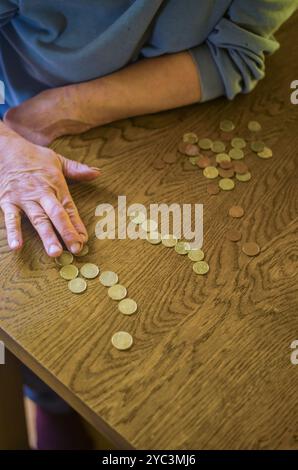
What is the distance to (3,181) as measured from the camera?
110 cm

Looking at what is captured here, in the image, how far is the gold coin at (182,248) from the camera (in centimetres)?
104

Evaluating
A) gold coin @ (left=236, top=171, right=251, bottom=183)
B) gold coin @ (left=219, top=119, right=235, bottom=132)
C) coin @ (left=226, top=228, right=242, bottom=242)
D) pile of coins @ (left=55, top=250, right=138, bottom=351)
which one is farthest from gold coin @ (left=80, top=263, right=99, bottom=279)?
gold coin @ (left=219, top=119, right=235, bottom=132)

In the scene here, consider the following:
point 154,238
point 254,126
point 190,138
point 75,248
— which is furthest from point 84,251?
point 254,126

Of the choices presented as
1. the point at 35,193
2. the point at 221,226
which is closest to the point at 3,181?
the point at 35,193

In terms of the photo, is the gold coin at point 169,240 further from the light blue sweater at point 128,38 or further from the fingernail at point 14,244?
the light blue sweater at point 128,38

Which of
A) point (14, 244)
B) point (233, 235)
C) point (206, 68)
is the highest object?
point (206, 68)

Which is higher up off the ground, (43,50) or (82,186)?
(43,50)

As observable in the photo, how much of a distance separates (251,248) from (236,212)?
0.09 meters

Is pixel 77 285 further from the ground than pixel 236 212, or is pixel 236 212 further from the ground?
pixel 236 212

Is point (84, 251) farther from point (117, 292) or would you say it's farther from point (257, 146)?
point (257, 146)

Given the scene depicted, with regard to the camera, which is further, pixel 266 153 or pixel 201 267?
pixel 266 153

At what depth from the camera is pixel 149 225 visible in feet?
3.53
